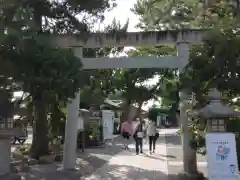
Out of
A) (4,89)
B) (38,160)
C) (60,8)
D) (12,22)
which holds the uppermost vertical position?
(60,8)

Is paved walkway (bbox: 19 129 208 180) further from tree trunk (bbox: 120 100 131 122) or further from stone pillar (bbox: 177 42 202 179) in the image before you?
tree trunk (bbox: 120 100 131 122)

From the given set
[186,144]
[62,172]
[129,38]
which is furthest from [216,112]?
[62,172]

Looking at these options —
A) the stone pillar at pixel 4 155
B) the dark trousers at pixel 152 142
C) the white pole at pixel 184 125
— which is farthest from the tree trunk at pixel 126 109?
the stone pillar at pixel 4 155

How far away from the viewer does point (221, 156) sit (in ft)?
32.4

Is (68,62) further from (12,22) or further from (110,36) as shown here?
(110,36)

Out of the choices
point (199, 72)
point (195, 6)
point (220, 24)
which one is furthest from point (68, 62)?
point (195, 6)

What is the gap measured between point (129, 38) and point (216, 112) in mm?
3802

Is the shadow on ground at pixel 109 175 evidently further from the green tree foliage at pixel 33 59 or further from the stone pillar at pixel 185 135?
the green tree foliage at pixel 33 59

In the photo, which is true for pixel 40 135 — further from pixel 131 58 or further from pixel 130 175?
pixel 131 58

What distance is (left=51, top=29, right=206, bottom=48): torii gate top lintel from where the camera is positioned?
1293 centimetres

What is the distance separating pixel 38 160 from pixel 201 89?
850cm

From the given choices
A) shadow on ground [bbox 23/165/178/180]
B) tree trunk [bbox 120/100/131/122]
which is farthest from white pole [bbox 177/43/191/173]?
tree trunk [bbox 120/100/131/122]

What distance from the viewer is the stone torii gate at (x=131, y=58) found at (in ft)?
42.2

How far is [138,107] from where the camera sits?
47.8 meters
